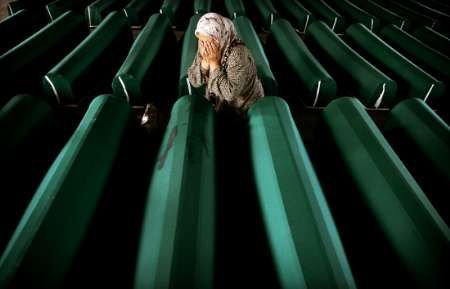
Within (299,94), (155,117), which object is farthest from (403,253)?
(299,94)

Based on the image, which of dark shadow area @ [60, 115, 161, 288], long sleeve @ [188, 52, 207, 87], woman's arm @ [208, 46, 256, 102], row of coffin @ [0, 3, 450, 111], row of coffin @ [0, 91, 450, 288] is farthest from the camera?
row of coffin @ [0, 3, 450, 111]

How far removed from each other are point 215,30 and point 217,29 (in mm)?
14

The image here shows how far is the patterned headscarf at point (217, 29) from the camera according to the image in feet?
4.55

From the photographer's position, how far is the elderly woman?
1421 millimetres

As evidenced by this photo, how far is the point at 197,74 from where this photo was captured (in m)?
1.72

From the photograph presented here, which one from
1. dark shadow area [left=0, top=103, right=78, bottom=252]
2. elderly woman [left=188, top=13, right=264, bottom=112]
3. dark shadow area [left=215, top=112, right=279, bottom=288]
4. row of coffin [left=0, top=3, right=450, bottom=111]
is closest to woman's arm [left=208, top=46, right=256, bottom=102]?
elderly woman [left=188, top=13, right=264, bottom=112]

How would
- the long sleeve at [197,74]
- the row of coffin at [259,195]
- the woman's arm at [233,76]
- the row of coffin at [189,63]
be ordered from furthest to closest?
the row of coffin at [189,63]
the long sleeve at [197,74]
the woman's arm at [233,76]
the row of coffin at [259,195]

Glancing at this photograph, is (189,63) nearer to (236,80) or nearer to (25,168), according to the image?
(236,80)

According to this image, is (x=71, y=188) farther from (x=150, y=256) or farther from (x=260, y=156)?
(x=260, y=156)

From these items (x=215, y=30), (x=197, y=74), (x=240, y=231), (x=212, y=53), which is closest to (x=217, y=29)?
(x=215, y=30)

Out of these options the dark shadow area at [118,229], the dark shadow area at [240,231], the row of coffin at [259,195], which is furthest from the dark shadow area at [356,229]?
the dark shadow area at [118,229]

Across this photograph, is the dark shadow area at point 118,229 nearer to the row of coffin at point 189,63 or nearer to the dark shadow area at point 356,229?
the row of coffin at point 189,63

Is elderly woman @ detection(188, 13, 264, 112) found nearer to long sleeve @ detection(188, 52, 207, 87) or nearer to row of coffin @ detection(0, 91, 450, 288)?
long sleeve @ detection(188, 52, 207, 87)

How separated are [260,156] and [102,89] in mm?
1767
